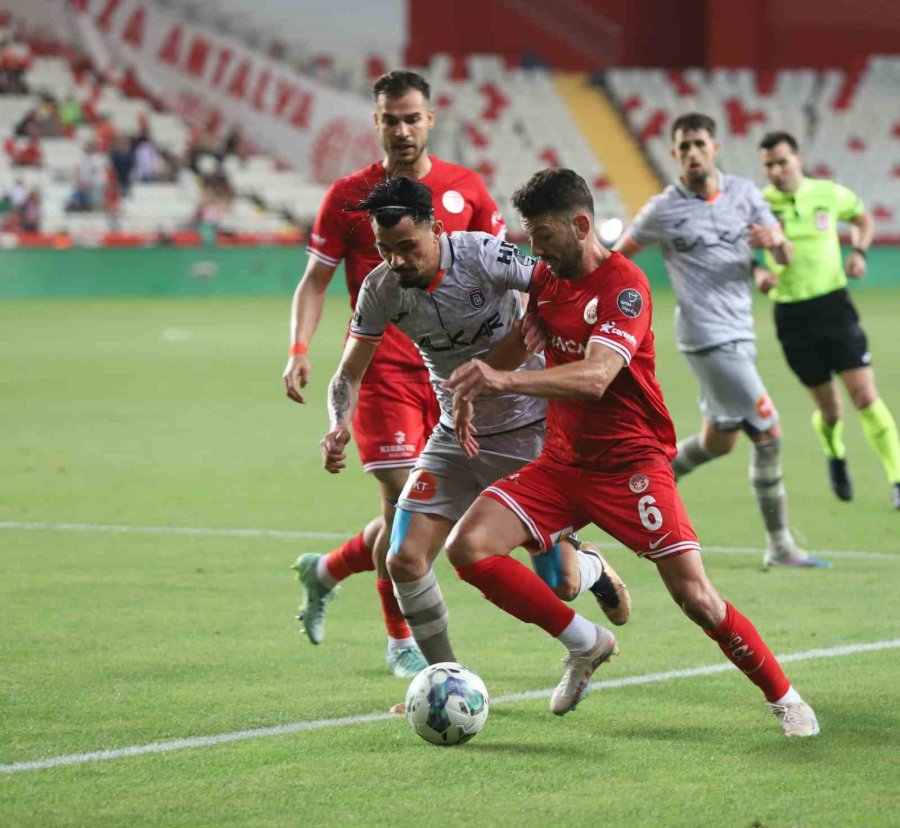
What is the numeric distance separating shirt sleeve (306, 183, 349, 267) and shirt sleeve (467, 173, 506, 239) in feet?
1.77

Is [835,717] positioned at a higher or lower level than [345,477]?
higher

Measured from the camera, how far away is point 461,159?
41562 mm

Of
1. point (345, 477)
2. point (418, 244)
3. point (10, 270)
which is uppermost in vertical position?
point (418, 244)

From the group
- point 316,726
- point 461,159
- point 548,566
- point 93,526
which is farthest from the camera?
point 461,159

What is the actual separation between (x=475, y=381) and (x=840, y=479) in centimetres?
647

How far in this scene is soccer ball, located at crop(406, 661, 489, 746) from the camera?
5.16 meters

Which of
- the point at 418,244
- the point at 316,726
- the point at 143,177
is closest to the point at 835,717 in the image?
the point at 316,726

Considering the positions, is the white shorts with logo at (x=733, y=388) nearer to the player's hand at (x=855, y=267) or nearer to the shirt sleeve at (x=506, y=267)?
the player's hand at (x=855, y=267)

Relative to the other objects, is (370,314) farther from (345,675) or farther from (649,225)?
(649,225)

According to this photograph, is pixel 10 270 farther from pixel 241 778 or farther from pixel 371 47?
pixel 241 778

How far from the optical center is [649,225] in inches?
362

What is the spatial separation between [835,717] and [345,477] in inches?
267

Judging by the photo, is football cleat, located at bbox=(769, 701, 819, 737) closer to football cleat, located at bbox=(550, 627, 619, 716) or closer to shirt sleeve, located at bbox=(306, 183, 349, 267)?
football cleat, located at bbox=(550, 627, 619, 716)

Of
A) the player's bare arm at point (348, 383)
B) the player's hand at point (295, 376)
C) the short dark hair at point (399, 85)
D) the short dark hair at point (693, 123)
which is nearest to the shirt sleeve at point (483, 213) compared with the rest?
the short dark hair at point (399, 85)
